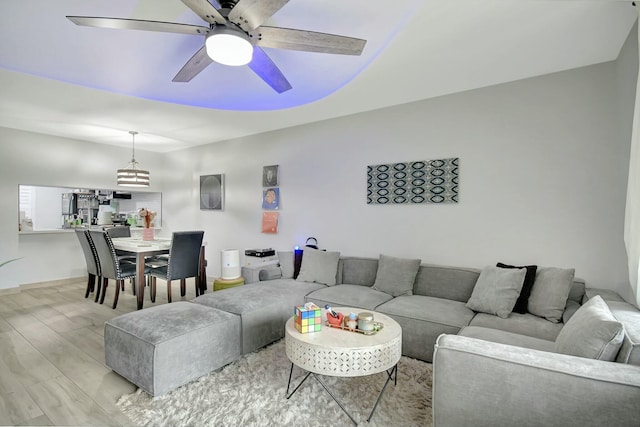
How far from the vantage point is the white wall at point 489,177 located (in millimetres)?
2602

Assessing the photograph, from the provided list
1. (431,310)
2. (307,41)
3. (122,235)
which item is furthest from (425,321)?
(122,235)

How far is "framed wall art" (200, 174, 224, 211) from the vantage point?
5398mm

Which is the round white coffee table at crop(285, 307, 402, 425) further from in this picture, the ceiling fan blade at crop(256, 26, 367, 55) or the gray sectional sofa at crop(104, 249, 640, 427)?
the ceiling fan blade at crop(256, 26, 367, 55)

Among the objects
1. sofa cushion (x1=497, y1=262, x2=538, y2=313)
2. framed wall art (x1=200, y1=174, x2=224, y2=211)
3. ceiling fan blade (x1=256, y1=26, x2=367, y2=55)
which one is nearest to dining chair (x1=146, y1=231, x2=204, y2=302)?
framed wall art (x1=200, y1=174, x2=224, y2=211)

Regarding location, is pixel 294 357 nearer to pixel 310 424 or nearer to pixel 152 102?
pixel 310 424

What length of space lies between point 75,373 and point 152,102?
2742 mm

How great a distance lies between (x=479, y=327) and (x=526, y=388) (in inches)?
40.3

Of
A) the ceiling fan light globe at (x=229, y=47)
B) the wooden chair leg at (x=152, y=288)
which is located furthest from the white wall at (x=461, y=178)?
the ceiling fan light globe at (x=229, y=47)

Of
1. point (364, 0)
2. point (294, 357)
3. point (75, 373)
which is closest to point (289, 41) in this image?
point (364, 0)

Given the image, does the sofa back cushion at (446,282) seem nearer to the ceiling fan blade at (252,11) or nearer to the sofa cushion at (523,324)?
the sofa cushion at (523,324)

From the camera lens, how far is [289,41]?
1.85 m

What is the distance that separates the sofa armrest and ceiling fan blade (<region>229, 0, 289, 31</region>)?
185 centimetres

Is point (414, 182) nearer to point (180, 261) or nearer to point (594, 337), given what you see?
→ point (594, 337)

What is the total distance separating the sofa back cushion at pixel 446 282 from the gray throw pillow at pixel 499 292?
9.7 inches
